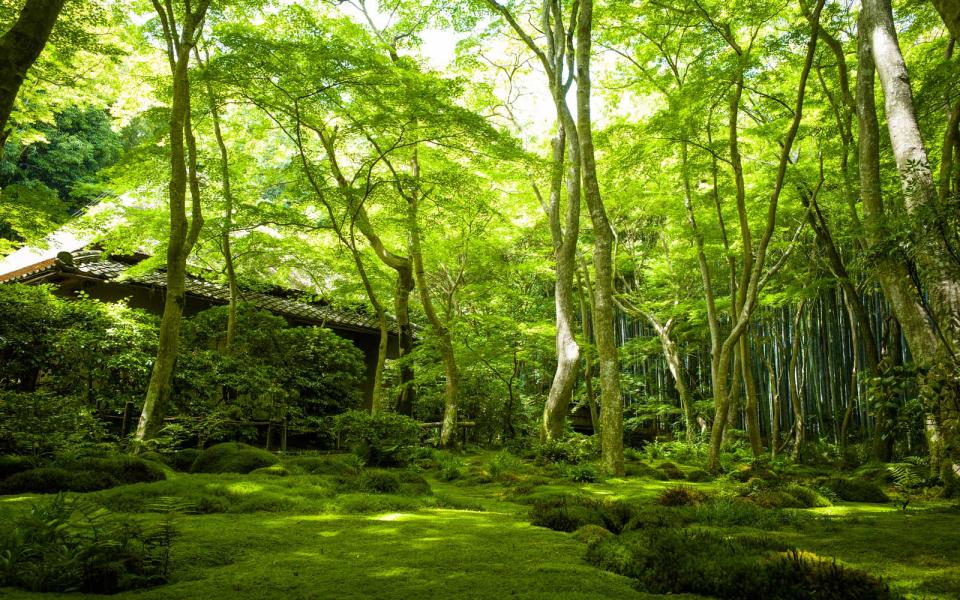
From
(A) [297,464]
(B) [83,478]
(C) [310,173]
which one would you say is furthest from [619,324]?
(B) [83,478]

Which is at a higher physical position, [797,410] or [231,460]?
[797,410]

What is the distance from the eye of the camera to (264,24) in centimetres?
1049

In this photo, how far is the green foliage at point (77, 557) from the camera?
240cm

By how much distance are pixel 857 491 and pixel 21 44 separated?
8.13 meters

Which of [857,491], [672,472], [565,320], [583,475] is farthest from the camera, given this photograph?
[565,320]

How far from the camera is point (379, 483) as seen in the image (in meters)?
5.87

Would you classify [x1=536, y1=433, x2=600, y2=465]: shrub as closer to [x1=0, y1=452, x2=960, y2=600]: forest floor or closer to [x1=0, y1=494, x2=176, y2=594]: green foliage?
[x1=0, y1=452, x2=960, y2=600]: forest floor

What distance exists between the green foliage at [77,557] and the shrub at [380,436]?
6.20 m

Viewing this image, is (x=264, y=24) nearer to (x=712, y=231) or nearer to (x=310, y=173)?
(x=310, y=173)

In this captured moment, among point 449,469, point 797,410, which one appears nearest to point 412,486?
point 449,469

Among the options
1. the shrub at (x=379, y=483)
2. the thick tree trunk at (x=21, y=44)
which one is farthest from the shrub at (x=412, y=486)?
the thick tree trunk at (x=21, y=44)

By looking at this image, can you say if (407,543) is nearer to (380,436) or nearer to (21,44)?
(21,44)

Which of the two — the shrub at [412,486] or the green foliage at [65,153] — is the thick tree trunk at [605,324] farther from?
the green foliage at [65,153]

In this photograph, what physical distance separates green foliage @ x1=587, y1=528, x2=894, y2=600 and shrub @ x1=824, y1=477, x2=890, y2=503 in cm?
428
